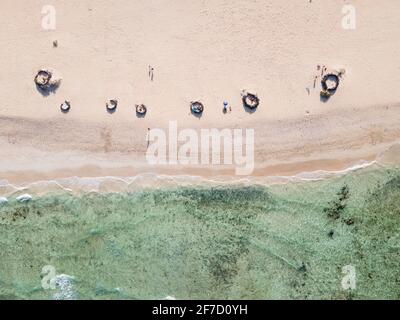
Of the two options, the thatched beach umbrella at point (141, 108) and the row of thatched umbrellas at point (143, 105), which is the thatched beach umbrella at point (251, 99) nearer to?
the row of thatched umbrellas at point (143, 105)

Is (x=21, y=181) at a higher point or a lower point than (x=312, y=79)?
lower
